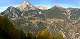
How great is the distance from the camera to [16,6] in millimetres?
15164

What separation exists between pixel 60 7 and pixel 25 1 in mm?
8335

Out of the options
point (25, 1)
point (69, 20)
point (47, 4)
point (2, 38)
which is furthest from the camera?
point (47, 4)

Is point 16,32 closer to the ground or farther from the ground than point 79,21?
farther from the ground

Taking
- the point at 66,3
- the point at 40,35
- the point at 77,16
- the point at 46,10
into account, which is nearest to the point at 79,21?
the point at 77,16

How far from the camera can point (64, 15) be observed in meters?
18.6

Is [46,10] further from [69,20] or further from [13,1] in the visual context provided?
[13,1]

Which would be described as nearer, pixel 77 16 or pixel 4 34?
pixel 4 34

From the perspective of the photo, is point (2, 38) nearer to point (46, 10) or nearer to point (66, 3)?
point (46, 10)

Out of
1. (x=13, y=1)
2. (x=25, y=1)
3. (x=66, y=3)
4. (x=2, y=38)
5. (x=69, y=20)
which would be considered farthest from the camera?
(x=66, y=3)

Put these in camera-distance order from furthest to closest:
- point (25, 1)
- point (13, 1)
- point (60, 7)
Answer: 1. point (60, 7)
2. point (13, 1)
3. point (25, 1)

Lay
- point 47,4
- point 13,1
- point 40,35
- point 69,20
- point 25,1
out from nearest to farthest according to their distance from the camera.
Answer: point 40,35 < point 25,1 < point 13,1 < point 69,20 < point 47,4

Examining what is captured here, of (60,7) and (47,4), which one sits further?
(60,7)

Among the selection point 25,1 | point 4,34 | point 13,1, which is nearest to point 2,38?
point 4,34

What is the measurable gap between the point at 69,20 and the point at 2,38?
14.7m
